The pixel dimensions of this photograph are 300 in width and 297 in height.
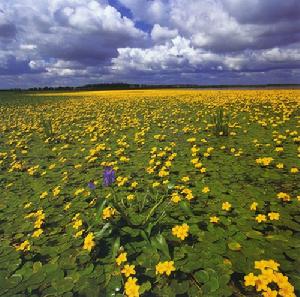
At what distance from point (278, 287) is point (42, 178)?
5284 millimetres

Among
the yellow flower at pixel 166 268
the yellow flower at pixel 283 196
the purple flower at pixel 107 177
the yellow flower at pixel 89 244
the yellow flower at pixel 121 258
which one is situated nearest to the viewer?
the yellow flower at pixel 166 268

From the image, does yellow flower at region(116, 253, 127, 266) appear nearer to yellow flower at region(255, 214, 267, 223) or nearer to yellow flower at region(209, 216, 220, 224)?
yellow flower at region(209, 216, 220, 224)

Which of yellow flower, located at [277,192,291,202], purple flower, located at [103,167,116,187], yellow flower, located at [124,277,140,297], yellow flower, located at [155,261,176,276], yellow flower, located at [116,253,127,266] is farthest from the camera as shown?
yellow flower, located at [277,192,291,202]

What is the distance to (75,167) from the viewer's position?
7.07 metres

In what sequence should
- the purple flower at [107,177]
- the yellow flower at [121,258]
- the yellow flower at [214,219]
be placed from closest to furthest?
the yellow flower at [121,258], the purple flower at [107,177], the yellow flower at [214,219]

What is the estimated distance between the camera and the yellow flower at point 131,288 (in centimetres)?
279

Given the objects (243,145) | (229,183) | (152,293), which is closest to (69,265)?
(152,293)

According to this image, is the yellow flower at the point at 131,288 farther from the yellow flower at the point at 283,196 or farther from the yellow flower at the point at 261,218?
the yellow flower at the point at 283,196

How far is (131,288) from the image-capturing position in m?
2.83

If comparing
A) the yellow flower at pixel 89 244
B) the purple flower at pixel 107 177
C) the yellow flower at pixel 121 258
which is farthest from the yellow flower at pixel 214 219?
the yellow flower at pixel 89 244

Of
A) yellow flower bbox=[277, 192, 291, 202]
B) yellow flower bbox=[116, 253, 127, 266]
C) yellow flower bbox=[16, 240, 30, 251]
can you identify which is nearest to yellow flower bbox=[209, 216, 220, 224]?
yellow flower bbox=[277, 192, 291, 202]

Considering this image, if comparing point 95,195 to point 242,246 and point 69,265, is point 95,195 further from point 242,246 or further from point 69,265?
point 242,246

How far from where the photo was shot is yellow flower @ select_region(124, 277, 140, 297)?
2.79m

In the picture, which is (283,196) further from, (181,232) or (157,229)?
(157,229)
